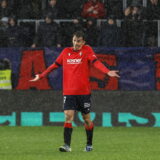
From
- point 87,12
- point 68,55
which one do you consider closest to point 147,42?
point 87,12

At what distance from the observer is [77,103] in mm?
11812

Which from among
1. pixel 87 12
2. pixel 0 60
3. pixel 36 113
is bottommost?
pixel 36 113

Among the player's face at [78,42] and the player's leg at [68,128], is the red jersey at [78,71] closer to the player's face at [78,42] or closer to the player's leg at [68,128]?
the player's face at [78,42]

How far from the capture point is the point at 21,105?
18.6 m

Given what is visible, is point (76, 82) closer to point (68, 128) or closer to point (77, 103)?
point (77, 103)

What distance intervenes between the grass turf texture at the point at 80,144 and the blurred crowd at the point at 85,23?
2.58 metres

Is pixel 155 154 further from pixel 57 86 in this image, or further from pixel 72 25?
pixel 72 25

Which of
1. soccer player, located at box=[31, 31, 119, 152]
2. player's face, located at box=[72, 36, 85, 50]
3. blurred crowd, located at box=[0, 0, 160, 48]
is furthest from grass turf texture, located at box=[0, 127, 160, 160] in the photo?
blurred crowd, located at box=[0, 0, 160, 48]

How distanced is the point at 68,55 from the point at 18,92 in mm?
6932

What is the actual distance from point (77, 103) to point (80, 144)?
178 centimetres

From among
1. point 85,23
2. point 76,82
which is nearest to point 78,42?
point 76,82

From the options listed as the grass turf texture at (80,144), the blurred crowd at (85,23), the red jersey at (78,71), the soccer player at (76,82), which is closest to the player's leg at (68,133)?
the soccer player at (76,82)

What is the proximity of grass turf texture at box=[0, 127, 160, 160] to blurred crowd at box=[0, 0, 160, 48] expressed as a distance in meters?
2.58

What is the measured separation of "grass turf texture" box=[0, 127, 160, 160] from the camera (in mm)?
10836
